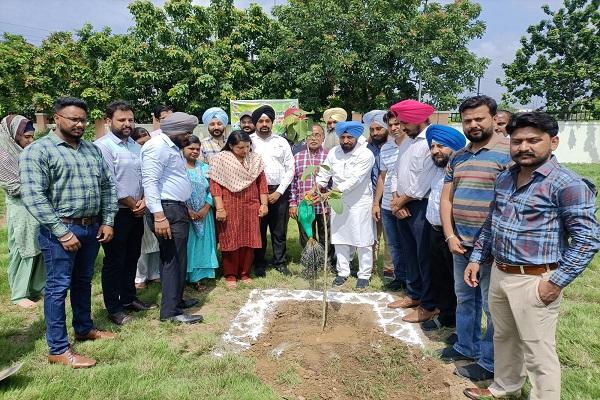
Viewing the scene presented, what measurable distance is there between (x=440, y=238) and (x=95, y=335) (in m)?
3.00

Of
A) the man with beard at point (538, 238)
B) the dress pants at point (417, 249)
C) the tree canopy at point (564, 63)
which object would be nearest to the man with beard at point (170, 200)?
the dress pants at point (417, 249)

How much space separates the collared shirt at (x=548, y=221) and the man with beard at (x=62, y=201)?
9.38 ft

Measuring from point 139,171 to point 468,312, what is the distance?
10.2 feet

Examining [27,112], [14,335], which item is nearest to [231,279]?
[14,335]

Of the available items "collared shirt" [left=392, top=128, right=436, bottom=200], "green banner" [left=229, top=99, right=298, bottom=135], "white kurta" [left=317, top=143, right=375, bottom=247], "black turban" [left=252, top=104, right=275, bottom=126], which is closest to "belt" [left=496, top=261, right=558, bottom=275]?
"collared shirt" [left=392, top=128, right=436, bottom=200]

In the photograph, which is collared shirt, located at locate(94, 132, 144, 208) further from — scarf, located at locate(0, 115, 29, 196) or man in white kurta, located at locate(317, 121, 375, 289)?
man in white kurta, located at locate(317, 121, 375, 289)

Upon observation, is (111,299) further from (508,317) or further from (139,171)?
(508,317)

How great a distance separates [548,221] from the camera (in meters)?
2.33

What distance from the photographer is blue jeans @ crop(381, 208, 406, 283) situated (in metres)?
4.83

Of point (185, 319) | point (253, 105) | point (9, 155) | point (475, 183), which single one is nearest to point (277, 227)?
point (185, 319)

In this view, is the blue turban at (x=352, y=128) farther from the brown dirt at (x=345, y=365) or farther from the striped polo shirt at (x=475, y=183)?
the brown dirt at (x=345, y=365)

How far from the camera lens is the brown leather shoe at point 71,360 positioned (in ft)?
10.5

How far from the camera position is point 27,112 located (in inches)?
816

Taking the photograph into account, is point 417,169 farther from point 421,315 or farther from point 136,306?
point 136,306
